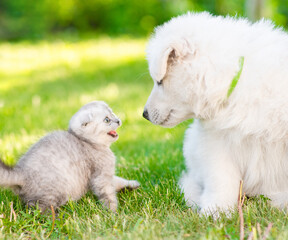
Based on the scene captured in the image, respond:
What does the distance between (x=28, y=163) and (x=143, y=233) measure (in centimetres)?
96

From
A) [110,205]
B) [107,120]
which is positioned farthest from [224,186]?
[107,120]

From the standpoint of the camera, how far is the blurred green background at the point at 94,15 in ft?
50.7

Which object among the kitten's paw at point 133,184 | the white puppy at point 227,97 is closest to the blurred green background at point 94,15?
the kitten's paw at point 133,184

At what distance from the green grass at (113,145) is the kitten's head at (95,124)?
1.49 ft

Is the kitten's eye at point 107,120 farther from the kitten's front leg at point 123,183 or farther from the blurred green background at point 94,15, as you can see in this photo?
the blurred green background at point 94,15

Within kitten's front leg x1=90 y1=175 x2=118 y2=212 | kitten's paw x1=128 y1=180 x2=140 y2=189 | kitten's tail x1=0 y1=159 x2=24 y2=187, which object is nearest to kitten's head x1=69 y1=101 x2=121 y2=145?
kitten's front leg x1=90 y1=175 x2=118 y2=212

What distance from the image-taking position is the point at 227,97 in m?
2.85

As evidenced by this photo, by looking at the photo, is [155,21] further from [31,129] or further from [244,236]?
[244,236]

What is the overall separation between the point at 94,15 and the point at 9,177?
1494 centimetres

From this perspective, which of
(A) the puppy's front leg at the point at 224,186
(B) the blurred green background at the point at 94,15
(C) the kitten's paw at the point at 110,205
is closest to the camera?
(A) the puppy's front leg at the point at 224,186

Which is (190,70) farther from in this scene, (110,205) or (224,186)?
(110,205)

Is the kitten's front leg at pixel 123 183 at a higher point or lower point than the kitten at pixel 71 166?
lower

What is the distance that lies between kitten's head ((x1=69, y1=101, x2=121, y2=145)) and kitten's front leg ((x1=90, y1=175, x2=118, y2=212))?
0.90 feet

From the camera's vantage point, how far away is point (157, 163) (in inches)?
164
